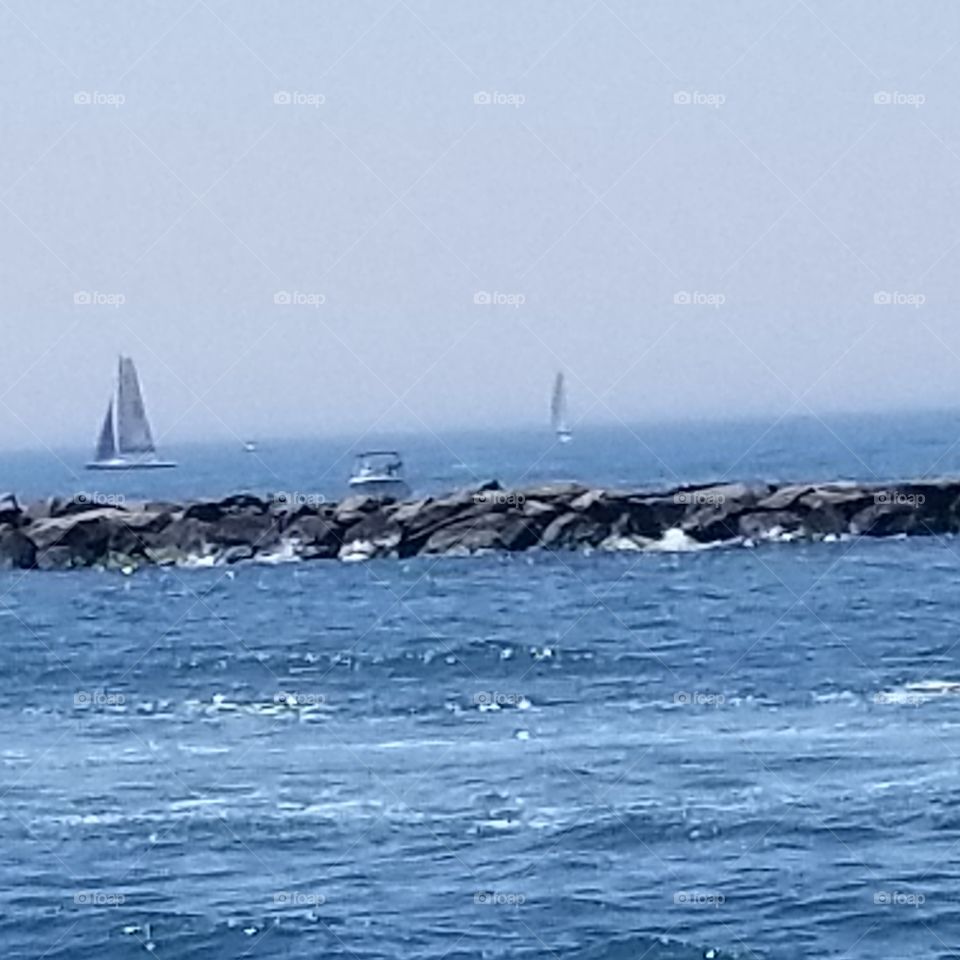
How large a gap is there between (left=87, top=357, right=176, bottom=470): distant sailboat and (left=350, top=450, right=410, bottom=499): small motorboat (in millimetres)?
21003

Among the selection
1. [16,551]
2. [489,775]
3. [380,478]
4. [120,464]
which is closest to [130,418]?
[120,464]

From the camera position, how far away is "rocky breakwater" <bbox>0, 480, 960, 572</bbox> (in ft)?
177

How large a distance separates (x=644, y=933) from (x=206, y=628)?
82.4ft

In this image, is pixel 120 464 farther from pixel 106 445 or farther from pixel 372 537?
pixel 372 537

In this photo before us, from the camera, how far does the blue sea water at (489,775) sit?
17.5 metres

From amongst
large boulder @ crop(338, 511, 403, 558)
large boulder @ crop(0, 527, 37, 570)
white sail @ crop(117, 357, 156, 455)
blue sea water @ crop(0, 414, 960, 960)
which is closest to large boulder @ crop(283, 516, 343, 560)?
large boulder @ crop(338, 511, 403, 558)

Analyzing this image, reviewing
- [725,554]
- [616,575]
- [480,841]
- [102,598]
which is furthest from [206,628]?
[480,841]

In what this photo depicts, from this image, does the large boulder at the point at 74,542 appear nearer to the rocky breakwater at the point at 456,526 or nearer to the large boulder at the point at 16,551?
the rocky breakwater at the point at 456,526

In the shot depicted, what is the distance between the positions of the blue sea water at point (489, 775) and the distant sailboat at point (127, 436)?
5157 cm

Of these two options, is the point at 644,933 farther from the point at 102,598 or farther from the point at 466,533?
the point at 466,533

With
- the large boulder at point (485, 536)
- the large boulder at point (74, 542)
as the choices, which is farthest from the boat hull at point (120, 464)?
the large boulder at point (485, 536)

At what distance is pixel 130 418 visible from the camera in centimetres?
9844

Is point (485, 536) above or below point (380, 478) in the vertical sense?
below

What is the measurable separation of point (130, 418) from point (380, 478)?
27.3 meters
